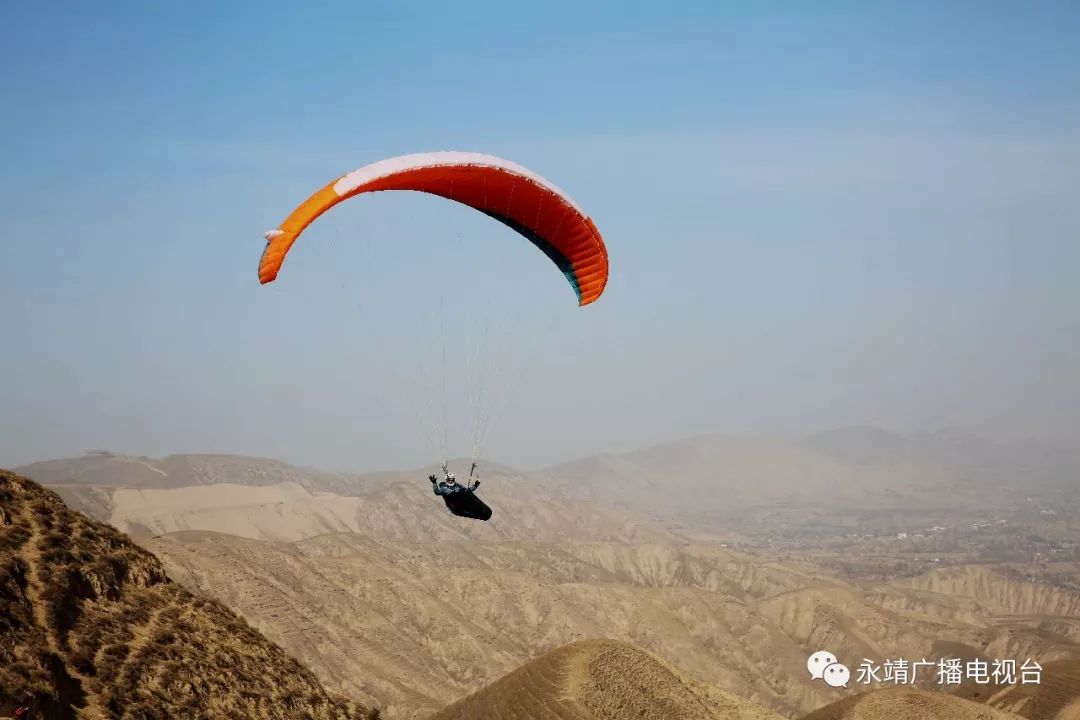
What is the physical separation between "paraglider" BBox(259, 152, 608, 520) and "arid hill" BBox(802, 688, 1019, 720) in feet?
160

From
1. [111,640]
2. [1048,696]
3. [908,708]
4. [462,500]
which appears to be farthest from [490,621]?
[111,640]

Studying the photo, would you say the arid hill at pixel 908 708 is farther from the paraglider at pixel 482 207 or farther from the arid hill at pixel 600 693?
the paraglider at pixel 482 207

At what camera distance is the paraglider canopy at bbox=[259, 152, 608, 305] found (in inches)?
1097

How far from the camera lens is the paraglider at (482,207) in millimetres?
27938

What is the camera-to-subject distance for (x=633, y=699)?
6106 cm

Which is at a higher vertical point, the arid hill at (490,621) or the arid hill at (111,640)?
the arid hill at (111,640)

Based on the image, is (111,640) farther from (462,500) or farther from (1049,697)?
(1049,697)

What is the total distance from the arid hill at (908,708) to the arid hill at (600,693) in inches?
397

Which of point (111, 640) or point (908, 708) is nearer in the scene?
point (111, 640)

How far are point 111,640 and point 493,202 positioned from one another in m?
17.6

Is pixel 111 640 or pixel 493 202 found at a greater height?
pixel 493 202

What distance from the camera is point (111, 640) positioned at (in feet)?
89.2

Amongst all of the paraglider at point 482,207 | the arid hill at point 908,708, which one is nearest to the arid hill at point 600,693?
the arid hill at point 908,708

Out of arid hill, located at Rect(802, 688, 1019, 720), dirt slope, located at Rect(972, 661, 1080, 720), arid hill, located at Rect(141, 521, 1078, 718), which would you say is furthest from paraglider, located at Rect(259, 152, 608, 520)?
dirt slope, located at Rect(972, 661, 1080, 720)
